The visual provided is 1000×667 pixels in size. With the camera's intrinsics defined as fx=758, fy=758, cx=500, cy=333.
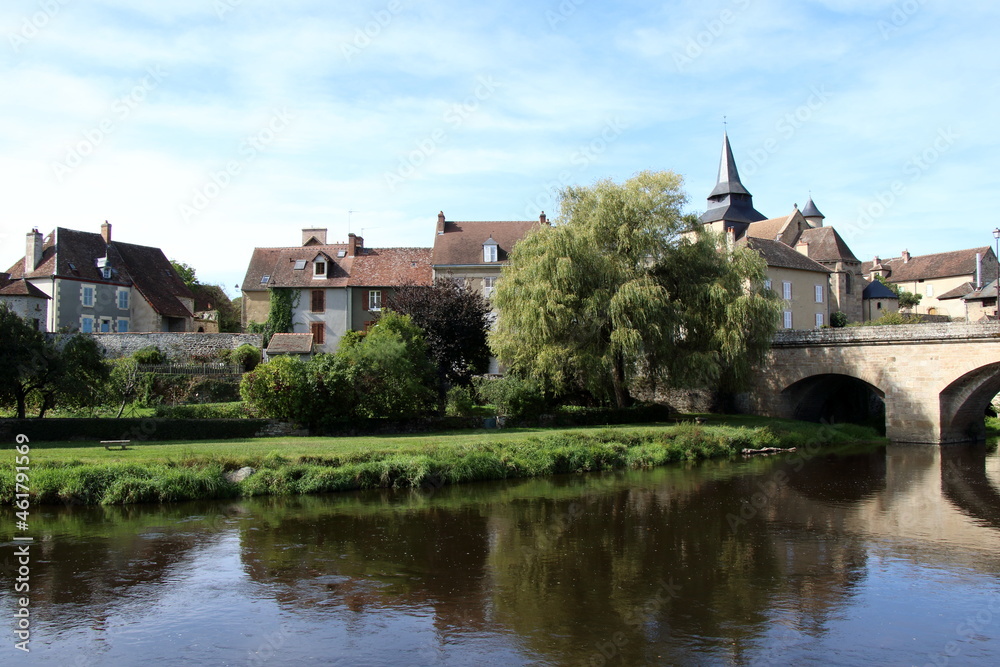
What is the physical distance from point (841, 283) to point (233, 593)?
50.9m

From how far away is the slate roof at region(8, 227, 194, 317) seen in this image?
123 ft

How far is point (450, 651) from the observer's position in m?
8.50

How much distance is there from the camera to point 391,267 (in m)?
42.1

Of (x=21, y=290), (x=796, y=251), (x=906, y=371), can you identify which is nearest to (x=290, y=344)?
(x=21, y=290)

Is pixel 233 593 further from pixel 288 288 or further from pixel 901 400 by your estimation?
pixel 288 288

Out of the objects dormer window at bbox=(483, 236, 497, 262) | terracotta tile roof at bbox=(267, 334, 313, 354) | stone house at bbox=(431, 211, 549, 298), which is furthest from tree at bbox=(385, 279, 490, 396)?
dormer window at bbox=(483, 236, 497, 262)

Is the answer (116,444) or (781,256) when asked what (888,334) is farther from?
(116,444)

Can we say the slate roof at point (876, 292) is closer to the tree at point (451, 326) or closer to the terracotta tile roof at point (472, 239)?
the terracotta tile roof at point (472, 239)

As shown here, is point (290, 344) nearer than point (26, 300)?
Yes

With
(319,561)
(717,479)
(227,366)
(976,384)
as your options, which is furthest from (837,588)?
(227,366)

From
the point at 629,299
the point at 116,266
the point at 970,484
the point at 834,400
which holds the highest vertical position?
the point at 116,266

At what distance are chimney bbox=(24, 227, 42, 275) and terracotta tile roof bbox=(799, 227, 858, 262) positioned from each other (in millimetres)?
47914

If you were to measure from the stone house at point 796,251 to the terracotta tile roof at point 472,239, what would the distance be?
10.7 metres

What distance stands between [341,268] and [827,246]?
34463 millimetres
